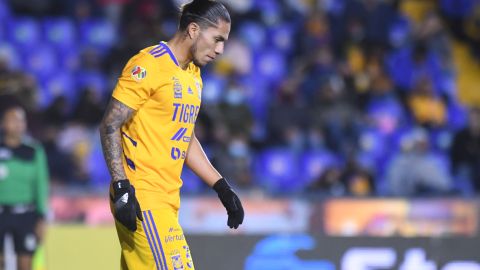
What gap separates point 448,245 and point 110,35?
23.5ft

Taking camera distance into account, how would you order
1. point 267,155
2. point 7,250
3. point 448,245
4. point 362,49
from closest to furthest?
point 448,245 → point 7,250 → point 267,155 → point 362,49

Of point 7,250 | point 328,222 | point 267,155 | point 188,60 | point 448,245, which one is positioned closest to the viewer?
point 188,60

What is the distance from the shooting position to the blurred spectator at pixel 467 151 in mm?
11469

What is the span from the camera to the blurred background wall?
354 inches

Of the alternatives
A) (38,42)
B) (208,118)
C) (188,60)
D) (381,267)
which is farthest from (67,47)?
(188,60)

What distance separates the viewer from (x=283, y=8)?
14.2 m

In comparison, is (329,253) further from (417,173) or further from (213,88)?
(213,88)

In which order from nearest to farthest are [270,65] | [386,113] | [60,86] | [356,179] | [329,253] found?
[329,253] < [356,179] < [386,113] < [60,86] < [270,65]

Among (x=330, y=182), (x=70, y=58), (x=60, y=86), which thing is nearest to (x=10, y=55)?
(x=70, y=58)

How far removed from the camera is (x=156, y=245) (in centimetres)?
479

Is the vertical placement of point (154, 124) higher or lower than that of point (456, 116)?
lower

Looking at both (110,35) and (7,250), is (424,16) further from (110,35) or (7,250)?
(7,250)

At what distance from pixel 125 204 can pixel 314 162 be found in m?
7.29

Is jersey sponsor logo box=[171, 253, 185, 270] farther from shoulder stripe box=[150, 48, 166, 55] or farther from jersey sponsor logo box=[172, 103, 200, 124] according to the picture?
shoulder stripe box=[150, 48, 166, 55]
